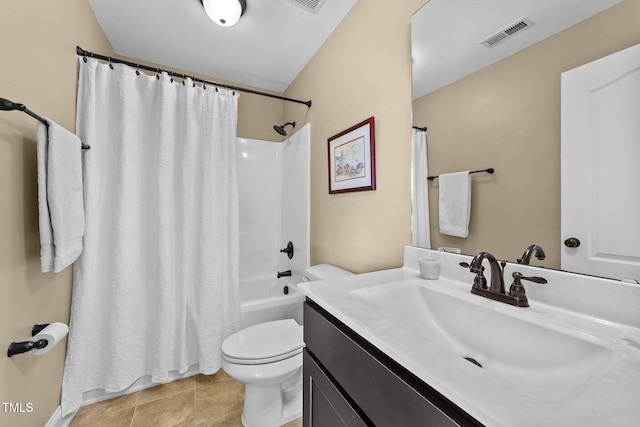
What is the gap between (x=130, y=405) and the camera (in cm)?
149

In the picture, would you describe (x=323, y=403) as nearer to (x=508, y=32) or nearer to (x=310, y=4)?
(x=508, y=32)

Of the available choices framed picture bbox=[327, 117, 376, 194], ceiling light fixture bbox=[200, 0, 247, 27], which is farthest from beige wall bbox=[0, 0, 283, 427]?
framed picture bbox=[327, 117, 376, 194]

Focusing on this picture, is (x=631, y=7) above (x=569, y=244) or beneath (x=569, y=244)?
above

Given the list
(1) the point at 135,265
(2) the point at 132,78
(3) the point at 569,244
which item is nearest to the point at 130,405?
(1) the point at 135,265

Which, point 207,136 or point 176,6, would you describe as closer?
point 176,6

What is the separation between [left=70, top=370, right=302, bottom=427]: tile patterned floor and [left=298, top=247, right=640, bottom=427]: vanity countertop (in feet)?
3.68

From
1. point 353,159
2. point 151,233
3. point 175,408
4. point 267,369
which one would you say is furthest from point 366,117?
point 175,408

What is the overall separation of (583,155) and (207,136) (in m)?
1.93

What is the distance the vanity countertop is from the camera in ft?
1.06

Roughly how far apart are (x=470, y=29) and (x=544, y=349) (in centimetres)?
106

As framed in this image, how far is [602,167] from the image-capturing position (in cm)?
62

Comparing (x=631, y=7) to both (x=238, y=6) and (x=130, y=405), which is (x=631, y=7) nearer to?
(x=238, y=6)

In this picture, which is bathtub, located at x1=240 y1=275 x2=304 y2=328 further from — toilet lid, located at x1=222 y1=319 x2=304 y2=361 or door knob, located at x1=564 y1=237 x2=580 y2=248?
door knob, located at x1=564 y1=237 x2=580 y2=248

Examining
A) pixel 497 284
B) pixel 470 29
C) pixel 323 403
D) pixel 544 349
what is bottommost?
pixel 323 403
